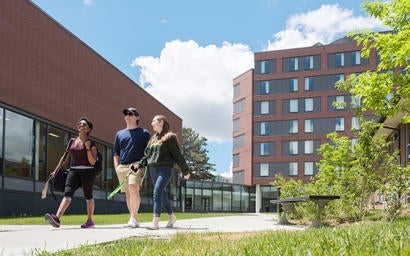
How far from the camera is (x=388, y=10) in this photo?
14922 mm

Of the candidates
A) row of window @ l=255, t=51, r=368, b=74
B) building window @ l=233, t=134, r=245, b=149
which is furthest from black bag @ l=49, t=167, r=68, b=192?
building window @ l=233, t=134, r=245, b=149

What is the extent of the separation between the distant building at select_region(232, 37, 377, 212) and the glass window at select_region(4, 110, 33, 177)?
49358mm

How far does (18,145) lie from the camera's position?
21.0 meters

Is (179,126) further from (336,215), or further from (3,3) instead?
(336,215)

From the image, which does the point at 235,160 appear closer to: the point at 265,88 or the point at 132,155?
the point at 265,88

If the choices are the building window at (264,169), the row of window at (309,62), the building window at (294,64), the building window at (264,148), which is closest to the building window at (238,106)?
the row of window at (309,62)

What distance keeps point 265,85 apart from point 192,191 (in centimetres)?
1821

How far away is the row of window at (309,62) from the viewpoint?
67.2 meters

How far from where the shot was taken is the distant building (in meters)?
67.8

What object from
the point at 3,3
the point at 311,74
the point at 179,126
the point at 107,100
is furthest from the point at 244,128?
the point at 3,3

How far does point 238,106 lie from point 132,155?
66031 millimetres

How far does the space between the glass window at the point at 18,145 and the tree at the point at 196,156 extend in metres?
72.0

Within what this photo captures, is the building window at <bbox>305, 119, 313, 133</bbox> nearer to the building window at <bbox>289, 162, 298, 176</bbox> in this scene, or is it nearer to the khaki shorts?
the building window at <bbox>289, 162, 298, 176</bbox>

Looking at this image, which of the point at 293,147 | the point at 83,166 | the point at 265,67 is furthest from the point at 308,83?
the point at 83,166
